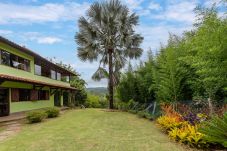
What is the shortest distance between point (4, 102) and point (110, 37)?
10997mm

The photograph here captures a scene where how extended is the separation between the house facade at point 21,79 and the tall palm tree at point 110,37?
14.8 feet

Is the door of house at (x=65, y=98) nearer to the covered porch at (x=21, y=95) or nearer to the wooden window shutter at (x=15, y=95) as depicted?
the covered porch at (x=21, y=95)

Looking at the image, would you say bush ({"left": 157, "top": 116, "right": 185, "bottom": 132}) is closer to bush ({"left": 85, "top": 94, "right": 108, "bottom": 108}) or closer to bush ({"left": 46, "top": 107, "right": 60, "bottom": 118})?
bush ({"left": 46, "top": 107, "right": 60, "bottom": 118})

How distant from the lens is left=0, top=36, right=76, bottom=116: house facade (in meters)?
18.7

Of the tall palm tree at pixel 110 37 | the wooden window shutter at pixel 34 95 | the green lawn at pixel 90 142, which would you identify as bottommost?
the green lawn at pixel 90 142

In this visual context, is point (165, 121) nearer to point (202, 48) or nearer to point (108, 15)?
point (202, 48)

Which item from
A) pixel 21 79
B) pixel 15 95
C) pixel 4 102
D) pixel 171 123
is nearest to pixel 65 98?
pixel 15 95

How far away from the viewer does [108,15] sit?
2580cm

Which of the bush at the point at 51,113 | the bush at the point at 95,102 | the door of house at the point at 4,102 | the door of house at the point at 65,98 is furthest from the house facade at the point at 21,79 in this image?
the bush at the point at 95,102

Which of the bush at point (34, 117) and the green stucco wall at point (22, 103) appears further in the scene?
the green stucco wall at point (22, 103)

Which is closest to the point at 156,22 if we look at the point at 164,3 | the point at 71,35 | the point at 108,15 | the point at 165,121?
the point at 164,3

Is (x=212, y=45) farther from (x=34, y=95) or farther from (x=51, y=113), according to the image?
(x=34, y=95)

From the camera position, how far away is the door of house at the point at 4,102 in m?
18.8

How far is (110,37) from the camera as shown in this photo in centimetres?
2584
